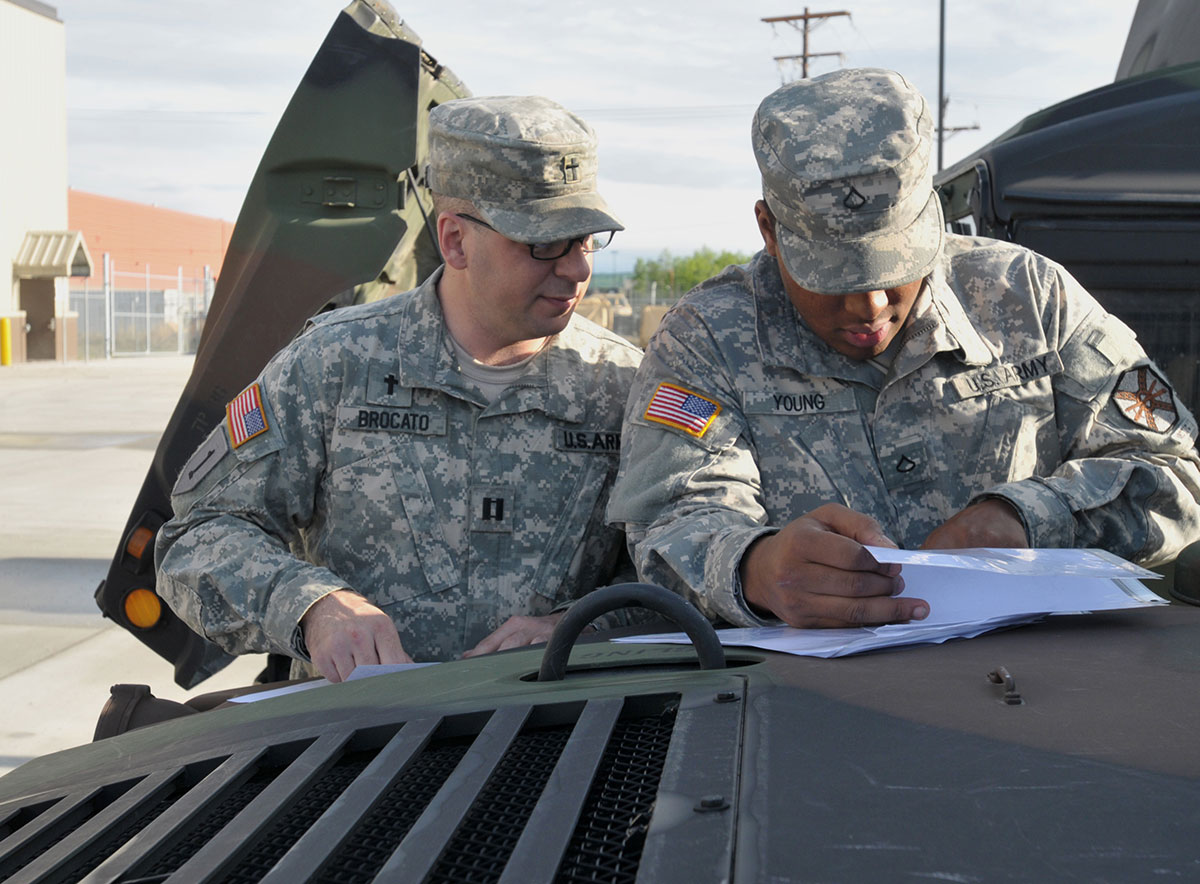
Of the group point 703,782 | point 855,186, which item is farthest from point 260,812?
point 855,186

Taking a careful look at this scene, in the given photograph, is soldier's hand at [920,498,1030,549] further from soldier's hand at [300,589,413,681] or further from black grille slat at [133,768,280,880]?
black grille slat at [133,768,280,880]

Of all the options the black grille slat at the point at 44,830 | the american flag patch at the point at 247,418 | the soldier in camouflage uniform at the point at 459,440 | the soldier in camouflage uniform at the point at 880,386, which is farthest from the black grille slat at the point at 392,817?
the american flag patch at the point at 247,418

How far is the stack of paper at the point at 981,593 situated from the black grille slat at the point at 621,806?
0.28 metres

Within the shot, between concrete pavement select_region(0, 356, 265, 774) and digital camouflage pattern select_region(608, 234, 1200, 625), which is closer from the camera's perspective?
digital camouflage pattern select_region(608, 234, 1200, 625)

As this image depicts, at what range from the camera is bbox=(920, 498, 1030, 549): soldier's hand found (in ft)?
4.87

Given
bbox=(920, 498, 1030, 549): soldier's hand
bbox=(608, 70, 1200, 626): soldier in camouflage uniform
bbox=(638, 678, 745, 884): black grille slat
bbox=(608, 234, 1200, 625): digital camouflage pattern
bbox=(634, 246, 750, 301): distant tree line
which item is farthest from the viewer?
bbox=(634, 246, 750, 301): distant tree line

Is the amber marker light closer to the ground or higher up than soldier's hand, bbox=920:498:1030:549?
closer to the ground

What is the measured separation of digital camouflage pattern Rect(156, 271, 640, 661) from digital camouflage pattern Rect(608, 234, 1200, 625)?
9.8 inches

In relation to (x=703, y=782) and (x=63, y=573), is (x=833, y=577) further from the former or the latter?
(x=63, y=573)

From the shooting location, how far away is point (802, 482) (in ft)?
6.01

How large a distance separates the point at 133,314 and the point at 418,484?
27.3 m

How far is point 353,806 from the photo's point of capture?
0.79 meters

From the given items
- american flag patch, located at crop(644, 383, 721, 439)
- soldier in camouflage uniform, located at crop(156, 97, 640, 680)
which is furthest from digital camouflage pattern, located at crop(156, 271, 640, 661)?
american flag patch, located at crop(644, 383, 721, 439)

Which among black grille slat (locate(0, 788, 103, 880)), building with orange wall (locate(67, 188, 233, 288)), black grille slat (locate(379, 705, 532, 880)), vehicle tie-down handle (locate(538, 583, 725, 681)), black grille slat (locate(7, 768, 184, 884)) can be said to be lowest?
black grille slat (locate(0, 788, 103, 880))
